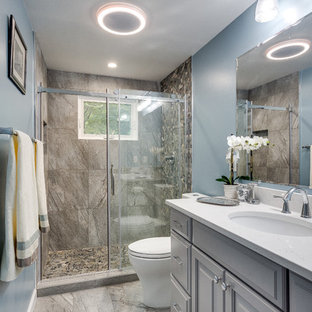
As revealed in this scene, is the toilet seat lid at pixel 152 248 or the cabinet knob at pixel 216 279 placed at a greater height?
the cabinet knob at pixel 216 279

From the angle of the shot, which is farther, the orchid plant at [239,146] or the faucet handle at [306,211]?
the orchid plant at [239,146]

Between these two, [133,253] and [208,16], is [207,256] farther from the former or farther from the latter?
[208,16]

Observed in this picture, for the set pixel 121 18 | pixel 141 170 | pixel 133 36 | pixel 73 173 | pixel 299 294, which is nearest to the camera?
pixel 299 294

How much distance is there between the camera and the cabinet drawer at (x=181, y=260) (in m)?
1.45

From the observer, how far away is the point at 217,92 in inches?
86.3

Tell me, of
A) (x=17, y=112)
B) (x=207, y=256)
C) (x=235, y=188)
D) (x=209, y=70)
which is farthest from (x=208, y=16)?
(x=207, y=256)

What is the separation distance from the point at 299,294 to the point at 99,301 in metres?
1.87

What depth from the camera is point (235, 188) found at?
1799 millimetres

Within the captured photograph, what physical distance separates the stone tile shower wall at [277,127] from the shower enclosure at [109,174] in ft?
3.50

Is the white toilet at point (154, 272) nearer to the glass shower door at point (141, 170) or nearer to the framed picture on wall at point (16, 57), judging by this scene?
the glass shower door at point (141, 170)

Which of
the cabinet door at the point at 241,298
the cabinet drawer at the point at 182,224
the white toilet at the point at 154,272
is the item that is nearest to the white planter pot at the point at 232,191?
the cabinet drawer at the point at 182,224

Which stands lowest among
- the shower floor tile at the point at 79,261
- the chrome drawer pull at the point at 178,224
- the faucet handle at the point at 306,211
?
the shower floor tile at the point at 79,261

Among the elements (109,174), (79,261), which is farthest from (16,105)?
(79,261)

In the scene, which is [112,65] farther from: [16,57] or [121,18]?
[16,57]
